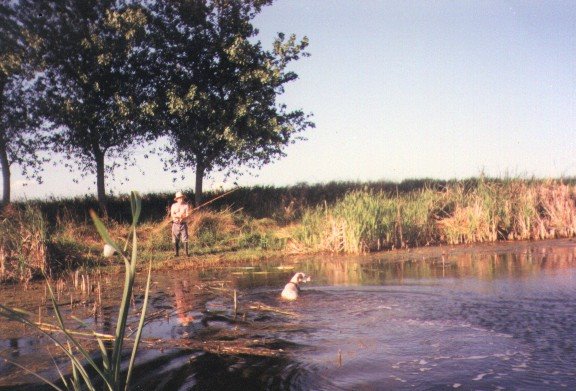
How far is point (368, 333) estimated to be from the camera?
658 cm

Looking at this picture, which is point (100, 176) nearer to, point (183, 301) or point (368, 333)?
point (183, 301)

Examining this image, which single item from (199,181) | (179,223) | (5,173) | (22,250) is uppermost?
(5,173)

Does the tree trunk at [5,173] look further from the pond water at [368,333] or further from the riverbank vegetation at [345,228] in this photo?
the pond water at [368,333]

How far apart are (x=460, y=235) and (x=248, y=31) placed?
480 inches

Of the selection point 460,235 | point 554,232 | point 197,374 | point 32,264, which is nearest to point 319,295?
point 197,374

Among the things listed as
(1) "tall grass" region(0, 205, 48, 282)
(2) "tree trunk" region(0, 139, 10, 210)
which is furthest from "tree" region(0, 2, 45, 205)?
(1) "tall grass" region(0, 205, 48, 282)

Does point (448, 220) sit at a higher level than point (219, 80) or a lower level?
lower

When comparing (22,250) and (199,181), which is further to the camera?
(199,181)

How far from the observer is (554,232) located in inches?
663

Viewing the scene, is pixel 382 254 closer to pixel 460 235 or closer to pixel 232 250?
pixel 460 235

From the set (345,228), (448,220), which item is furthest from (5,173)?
(448,220)

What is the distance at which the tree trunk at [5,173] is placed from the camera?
2267cm

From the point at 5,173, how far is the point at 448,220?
18057 millimetres

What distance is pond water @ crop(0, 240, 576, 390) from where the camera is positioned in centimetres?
510
